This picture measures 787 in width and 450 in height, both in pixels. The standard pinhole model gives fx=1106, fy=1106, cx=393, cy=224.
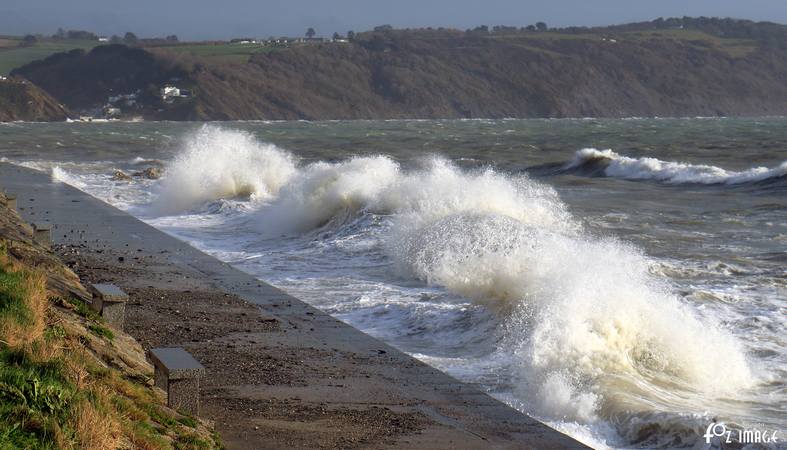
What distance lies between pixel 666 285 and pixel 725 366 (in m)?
4.53

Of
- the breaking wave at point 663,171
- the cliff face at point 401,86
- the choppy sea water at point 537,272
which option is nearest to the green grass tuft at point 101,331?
the choppy sea water at point 537,272

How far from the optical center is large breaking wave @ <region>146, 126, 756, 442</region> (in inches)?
375

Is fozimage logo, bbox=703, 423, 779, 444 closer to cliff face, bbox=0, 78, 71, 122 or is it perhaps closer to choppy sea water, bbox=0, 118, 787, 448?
choppy sea water, bbox=0, 118, 787, 448

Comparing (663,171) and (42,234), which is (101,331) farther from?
A: (663,171)

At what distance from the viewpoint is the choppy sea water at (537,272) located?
32.0ft

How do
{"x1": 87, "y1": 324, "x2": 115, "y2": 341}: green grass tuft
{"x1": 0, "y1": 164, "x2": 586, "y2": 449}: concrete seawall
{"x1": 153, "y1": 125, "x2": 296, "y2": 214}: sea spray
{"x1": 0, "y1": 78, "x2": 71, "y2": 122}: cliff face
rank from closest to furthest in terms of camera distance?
{"x1": 0, "y1": 164, "x2": 586, "y2": 449}: concrete seawall → {"x1": 87, "y1": 324, "x2": 115, "y2": 341}: green grass tuft → {"x1": 153, "y1": 125, "x2": 296, "y2": 214}: sea spray → {"x1": 0, "y1": 78, "x2": 71, "y2": 122}: cliff face

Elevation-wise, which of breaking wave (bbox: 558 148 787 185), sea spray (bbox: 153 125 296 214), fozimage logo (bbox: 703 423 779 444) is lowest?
breaking wave (bbox: 558 148 787 185)

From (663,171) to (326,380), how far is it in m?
34.3

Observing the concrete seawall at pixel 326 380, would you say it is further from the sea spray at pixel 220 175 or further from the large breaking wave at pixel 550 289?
the sea spray at pixel 220 175

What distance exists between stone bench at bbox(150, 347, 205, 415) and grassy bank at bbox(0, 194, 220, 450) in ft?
0.40

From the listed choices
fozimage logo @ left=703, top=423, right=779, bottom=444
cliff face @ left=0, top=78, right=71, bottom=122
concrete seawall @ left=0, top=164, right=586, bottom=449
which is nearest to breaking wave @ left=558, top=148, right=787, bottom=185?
concrete seawall @ left=0, top=164, right=586, bottom=449

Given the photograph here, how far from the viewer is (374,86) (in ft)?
616

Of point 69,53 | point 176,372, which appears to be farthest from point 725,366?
point 69,53

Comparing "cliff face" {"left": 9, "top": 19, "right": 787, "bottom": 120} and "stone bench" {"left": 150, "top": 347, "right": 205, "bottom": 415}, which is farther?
"cliff face" {"left": 9, "top": 19, "right": 787, "bottom": 120}
